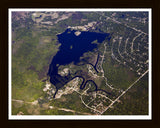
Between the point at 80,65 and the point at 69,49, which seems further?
the point at 69,49

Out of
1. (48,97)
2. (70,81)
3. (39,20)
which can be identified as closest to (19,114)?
(48,97)

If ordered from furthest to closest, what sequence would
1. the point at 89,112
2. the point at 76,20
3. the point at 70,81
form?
1. the point at 76,20
2. the point at 70,81
3. the point at 89,112

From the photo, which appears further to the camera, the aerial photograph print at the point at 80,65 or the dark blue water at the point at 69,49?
the dark blue water at the point at 69,49

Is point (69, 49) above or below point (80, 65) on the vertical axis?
above

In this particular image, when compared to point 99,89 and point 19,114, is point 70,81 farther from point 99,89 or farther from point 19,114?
point 19,114

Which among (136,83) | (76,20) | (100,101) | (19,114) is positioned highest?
(76,20)
